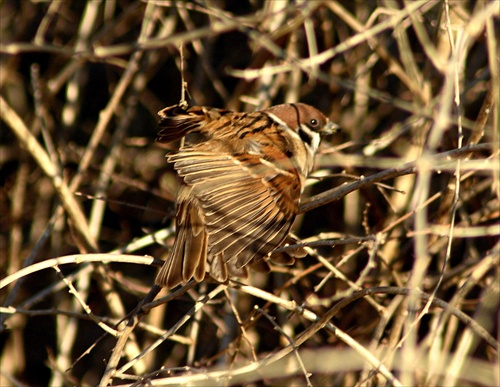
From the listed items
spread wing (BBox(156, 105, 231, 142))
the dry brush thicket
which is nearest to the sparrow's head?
the dry brush thicket

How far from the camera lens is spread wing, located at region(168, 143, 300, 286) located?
2.44 meters

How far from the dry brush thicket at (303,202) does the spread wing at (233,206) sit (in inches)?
4.3

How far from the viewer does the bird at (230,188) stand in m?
2.43

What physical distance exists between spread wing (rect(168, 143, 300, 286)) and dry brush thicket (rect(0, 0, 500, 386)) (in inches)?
4.3

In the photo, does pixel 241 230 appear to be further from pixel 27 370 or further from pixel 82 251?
pixel 27 370

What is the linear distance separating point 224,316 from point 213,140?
91cm

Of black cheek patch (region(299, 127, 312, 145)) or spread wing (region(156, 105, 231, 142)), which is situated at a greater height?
spread wing (region(156, 105, 231, 142))

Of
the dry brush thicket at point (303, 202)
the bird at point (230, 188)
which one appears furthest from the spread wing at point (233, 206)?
the dry brush thicket at point (303, 202)

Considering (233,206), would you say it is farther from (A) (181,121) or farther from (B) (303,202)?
(A) (181,121)

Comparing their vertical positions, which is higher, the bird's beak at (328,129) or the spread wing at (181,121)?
the spread wing at (181,121)

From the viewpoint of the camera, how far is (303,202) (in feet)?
9.16

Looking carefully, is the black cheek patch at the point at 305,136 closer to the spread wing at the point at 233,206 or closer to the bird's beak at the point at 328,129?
the bird's beak at the point at 328,129

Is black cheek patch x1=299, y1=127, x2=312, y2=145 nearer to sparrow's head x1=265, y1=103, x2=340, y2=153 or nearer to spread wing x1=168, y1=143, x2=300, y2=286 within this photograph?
sparrow's head x1=265, y1=103, x2=340, y2=153

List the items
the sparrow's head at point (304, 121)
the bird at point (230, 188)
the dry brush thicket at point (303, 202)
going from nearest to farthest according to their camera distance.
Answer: the bird at point (230, 188)
the dry brush thicket at point (303, 202)
the sparrow's head at point (304, 121)
